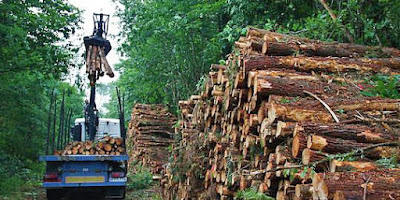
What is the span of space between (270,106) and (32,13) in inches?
341

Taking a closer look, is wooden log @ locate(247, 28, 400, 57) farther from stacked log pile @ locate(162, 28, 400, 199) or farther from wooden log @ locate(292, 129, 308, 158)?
wooden log @ locate(292, 129, 308, 158)

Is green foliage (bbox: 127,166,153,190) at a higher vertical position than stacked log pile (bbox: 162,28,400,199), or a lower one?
lower

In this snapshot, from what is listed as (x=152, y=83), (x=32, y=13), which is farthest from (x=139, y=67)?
(x=32, y=13)

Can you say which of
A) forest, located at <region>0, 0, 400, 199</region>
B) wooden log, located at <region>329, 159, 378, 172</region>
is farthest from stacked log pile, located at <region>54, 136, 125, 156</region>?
wooden log, located at <region>329, 159, 378, 172</region>

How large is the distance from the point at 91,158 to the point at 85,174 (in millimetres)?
457

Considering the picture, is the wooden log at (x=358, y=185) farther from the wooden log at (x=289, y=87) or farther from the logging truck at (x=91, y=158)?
the logging truck at (x=91, y=158)

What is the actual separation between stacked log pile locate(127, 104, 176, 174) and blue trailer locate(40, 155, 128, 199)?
514 cm

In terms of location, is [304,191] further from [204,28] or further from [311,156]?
[204,28]

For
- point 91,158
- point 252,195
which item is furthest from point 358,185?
point 91,158

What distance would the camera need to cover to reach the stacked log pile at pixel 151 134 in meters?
15.6

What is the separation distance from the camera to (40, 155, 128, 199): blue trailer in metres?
9.06

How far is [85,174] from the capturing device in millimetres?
9328

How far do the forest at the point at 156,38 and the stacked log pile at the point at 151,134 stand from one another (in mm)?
1020

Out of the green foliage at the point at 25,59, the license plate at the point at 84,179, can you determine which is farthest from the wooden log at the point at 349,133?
the green foliage at the point at 25,59
